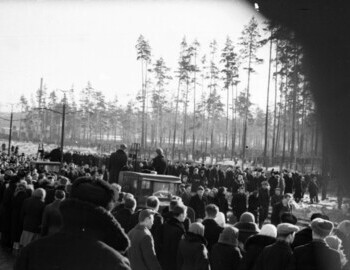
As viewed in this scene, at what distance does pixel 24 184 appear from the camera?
1097 cm

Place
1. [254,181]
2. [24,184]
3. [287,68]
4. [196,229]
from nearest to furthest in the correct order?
[196,229]
[24,184]
[254,181]
[287,68]

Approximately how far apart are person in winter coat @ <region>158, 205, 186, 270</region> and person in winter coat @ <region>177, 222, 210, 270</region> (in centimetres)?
71

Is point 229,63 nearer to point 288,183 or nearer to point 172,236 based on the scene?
point 288,183

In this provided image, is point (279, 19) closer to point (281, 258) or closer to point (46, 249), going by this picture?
point (281, 258)

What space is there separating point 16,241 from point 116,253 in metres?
8.94

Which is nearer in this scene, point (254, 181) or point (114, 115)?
point (254, 181)

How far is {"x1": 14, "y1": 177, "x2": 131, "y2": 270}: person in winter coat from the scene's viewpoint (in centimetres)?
272

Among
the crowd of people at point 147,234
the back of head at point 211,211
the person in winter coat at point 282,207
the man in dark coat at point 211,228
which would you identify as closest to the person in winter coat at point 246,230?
the crowd of people at point 147,234

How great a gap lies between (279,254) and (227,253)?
92 centimetres

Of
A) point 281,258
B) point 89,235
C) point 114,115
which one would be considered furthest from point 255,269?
point 114,115

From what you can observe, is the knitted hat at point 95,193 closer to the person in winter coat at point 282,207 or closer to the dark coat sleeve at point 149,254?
the dark coat sleeve at point 149,254

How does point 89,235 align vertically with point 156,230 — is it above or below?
above

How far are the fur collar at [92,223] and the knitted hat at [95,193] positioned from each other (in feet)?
0.17

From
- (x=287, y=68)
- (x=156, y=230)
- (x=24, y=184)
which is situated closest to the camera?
(x=156, y=230)
